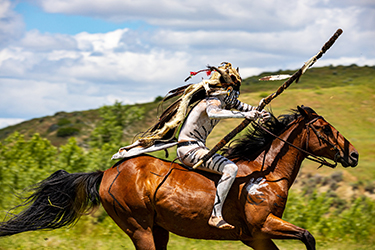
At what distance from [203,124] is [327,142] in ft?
4.80

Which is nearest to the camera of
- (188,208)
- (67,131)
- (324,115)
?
(188,208)

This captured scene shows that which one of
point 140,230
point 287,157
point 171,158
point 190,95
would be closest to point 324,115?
point 171,158

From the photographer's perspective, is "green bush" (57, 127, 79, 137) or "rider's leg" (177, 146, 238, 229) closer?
"rider's leg" (177, 146, 238, 229)

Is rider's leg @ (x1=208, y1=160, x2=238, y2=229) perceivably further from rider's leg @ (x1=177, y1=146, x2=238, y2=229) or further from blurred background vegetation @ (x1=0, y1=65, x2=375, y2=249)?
blurred background vegetation @ (x1=0, y1=65, x2=375, y2=249)

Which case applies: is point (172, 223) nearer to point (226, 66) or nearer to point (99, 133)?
point (226, 66)

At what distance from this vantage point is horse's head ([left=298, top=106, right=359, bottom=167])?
5176 mm

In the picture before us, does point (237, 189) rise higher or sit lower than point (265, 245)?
higher

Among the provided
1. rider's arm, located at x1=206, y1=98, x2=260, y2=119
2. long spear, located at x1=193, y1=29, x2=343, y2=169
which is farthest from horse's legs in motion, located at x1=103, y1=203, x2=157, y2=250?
rider's arm, located at x1=206, y1=98, x2=260, y2=119

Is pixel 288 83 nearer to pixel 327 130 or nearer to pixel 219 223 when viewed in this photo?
pixel 327 130

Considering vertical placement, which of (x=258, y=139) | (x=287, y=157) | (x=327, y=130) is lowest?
(x=287, y=157)

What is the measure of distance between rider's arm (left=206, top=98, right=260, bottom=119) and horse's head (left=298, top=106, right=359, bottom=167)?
0.72 meters

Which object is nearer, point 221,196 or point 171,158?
point 221,196

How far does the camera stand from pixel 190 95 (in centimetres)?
546

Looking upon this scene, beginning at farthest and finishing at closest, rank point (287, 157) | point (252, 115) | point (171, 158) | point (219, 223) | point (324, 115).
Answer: point (324, 115) < point (171, 158) < point (287, 157) < point (219, 223) < point (252, 115)
